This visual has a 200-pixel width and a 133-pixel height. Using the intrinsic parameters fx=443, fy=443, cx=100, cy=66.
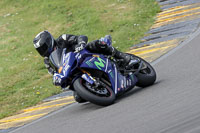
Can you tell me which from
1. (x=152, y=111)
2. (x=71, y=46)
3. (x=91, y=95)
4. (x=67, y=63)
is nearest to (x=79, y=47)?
(x=67, y=63)

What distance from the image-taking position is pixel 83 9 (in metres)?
17.3

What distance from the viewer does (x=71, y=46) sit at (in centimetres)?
757

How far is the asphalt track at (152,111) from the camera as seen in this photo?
4969 mm

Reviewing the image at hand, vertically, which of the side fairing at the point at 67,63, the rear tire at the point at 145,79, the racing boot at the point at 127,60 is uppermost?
the side fairing at the point at 67,63

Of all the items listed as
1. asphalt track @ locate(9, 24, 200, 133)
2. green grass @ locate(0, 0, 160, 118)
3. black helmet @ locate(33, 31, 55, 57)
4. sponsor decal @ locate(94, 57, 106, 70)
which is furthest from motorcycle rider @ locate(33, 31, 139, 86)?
green grass @ locate(0, 0, 160, 118)

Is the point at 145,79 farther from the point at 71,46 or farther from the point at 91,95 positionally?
the point at 71,46

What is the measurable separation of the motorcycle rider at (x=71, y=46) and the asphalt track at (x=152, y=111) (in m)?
0.65

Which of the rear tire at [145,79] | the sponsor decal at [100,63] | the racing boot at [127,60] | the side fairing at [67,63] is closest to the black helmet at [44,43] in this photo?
the side fairing at [67,63]

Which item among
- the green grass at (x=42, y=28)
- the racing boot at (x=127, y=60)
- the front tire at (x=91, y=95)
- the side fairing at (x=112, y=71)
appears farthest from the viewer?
the green grass at (x=42, y=28)

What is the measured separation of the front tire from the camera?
21.4 ft

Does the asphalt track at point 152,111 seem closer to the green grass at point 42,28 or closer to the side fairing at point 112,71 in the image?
the side fairing at point 112,71

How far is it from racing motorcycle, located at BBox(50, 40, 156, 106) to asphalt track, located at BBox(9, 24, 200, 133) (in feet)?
0.60

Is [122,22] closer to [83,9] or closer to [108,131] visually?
[83,9]

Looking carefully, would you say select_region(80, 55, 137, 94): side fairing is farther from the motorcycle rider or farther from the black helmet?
the black helmet
